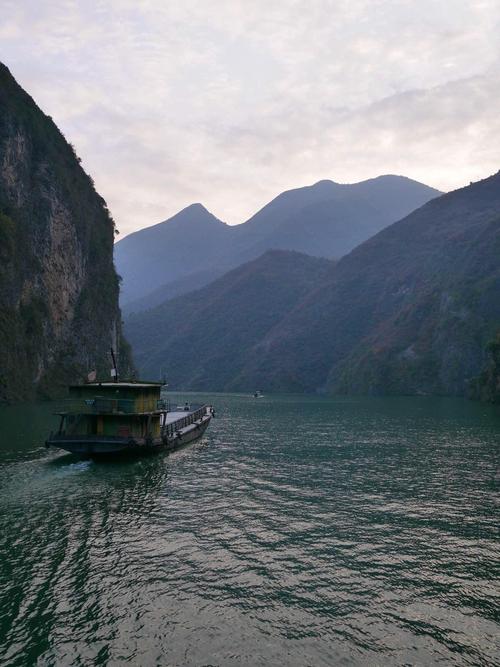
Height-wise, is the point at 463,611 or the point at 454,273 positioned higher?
the point at 454,273

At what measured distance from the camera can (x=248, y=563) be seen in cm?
1988

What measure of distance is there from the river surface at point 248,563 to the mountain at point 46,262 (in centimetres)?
6455

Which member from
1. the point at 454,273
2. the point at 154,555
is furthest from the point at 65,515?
the point at 454,273

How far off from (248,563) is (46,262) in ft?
Result: 345

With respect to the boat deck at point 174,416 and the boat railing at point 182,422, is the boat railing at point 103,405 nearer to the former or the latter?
the boat railing at point 182,422

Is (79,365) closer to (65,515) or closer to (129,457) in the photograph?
(129,457)

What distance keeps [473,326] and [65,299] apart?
111 meters

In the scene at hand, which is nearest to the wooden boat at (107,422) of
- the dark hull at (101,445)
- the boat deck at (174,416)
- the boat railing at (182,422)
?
the dark hull at (101,445)

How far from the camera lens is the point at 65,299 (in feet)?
389

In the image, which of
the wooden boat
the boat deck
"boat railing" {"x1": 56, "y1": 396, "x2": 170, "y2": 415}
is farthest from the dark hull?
the boat deck

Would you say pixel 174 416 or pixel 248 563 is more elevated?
pixel 174 416

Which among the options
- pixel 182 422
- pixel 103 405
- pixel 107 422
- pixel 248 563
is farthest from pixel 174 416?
pixel 248 563

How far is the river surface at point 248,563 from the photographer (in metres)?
14.2

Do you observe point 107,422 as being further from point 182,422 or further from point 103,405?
point 182,422
